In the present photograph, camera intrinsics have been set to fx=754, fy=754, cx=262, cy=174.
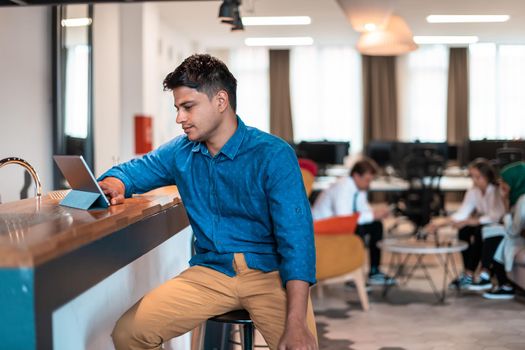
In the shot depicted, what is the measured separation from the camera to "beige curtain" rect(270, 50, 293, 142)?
49.3ft

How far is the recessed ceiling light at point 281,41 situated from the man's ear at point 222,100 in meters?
10.7

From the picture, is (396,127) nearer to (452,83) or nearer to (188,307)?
(452,83)

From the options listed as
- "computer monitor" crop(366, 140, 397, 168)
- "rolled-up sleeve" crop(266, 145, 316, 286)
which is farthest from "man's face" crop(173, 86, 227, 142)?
"computer monitor" crop(366, 140, 397, 168)

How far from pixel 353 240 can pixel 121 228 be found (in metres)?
3.68

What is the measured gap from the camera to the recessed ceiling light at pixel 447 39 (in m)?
13.0

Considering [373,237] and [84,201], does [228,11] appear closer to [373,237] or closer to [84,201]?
[373,237]

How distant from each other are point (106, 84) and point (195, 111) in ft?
20.3

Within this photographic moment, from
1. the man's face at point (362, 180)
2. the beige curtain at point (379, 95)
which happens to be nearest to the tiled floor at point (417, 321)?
the man's face at point (362, 180)

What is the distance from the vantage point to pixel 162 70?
10.7 m

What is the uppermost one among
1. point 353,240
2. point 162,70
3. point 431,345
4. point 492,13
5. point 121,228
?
point 492,13

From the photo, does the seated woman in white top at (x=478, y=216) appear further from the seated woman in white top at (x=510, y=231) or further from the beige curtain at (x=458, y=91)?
the beige curtain at (x=458, y=91)

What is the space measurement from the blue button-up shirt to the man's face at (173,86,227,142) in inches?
3.5

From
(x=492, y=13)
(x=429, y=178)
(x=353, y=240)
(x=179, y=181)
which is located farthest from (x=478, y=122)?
(x=179, y=181)

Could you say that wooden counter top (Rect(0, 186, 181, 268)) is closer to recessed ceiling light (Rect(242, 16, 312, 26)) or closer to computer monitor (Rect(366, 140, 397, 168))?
recessed ceiling light (Rect(242, 16, 312, 26))
